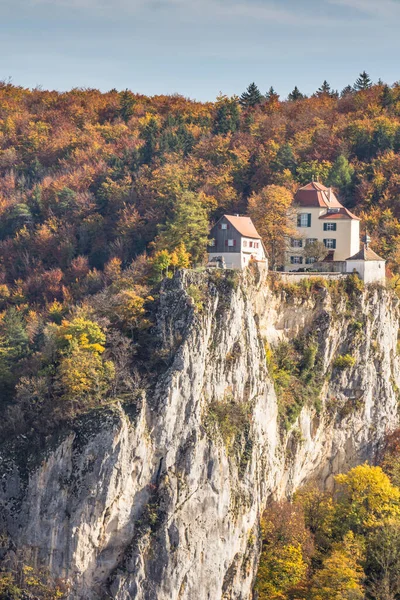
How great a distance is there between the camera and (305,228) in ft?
238

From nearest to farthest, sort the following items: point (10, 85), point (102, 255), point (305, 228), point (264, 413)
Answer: point (264, 413), point (305, 228), point (102, 255), point (10, 85)

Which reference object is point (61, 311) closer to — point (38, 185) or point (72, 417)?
point (72, 417)

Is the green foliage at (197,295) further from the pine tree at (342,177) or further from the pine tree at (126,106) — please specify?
the pine tree at (126,106)

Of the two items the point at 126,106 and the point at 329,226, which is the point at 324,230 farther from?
the point at 126,106

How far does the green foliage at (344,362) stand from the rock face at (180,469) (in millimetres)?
4243

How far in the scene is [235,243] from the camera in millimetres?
65312

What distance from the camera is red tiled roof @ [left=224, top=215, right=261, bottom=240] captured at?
65812 millimetres

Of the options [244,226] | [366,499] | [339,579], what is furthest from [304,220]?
[339,579]

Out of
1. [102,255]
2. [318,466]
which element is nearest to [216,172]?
[102,255]

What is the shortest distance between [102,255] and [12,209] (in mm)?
12889

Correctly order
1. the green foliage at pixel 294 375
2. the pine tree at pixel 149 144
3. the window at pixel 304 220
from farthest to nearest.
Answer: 1. the pine tree at pixel 149 144
2. the window at pixel 304 220
3. the green foliage at pixel 294 375

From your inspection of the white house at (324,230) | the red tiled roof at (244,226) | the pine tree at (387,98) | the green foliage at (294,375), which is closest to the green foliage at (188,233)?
the red tiled roof at (244,226)

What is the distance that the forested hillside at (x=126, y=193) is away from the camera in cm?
5928

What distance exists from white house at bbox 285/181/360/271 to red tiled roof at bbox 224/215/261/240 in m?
5.62
